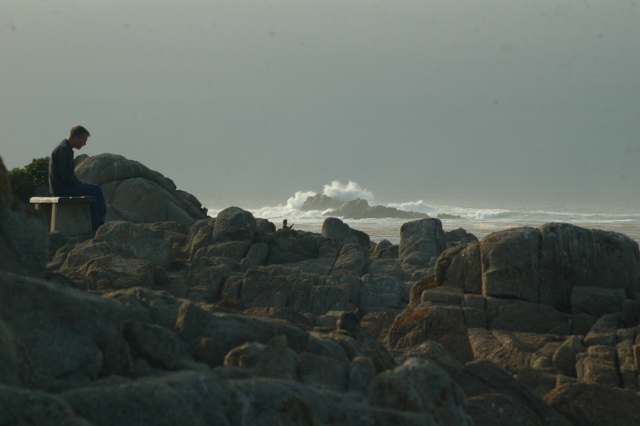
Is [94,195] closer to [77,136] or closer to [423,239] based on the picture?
[77,136]

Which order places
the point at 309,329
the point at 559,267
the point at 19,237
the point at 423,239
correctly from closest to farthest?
1. the point at 19,237
2. the point at 309,329
3. the point at 559,267
4. the point at 423,239

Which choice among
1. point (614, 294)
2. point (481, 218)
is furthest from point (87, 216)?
point (481, 218)

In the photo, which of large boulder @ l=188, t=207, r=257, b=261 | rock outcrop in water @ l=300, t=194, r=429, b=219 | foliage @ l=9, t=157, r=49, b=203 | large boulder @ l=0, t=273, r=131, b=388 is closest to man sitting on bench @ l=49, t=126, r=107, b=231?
large boulder @ l=188, t=207, r=257, b=261

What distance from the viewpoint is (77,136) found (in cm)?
1527

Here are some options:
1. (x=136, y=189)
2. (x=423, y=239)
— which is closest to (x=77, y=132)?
(x=423, y=239)

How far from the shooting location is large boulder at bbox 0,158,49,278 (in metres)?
6.30

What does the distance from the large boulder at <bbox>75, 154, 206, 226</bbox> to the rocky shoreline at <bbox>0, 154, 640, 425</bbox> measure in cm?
372

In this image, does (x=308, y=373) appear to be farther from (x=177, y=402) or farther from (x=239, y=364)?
(x=177, y=402)

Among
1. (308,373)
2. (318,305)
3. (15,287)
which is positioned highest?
(15,287)

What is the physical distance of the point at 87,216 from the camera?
19562mm

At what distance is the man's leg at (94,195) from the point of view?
18.0 m

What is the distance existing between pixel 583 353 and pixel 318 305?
6919 millimetres

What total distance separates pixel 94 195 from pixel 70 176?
1.23 meters

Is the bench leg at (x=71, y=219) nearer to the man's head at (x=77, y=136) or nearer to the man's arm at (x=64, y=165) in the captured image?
the man's arm at (x=64, y=165)
